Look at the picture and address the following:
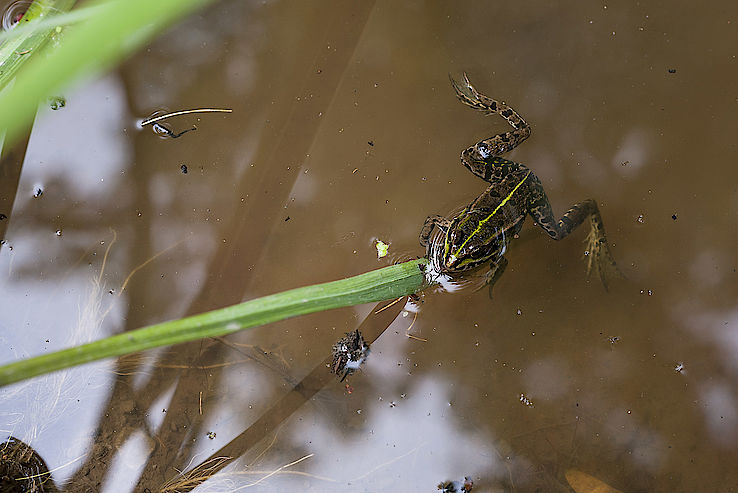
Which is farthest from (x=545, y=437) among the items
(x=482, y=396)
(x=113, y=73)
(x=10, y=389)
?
(x=113, y=73)

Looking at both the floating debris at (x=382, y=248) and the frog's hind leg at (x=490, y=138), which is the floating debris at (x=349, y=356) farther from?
the frog's hind leg at (x=490, y=138)

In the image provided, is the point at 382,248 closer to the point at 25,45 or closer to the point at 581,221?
the point at 581,221

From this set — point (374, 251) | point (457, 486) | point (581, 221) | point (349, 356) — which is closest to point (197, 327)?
point (349, 356)

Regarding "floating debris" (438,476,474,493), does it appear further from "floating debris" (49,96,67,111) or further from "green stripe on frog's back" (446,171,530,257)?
"floating debris" (49,96,67,111)

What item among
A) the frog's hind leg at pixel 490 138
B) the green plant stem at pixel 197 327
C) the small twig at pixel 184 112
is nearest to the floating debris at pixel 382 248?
the frog's hind leg at pixel 490 138

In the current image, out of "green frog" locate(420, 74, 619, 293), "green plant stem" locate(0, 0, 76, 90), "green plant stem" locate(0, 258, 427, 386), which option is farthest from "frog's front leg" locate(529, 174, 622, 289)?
"green plant stem" locate(0, 0, 76, 90)

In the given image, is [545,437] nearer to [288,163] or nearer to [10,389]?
[288,163]
